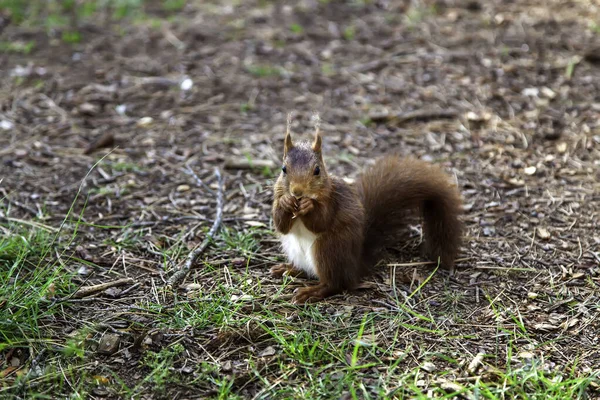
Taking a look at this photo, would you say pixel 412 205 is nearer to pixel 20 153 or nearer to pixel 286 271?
pixel 286 271

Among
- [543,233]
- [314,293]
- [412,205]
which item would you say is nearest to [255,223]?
[314,293]

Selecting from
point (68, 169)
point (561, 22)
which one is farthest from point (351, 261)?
point (561, 22)

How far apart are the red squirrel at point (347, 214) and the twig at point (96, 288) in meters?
0.66

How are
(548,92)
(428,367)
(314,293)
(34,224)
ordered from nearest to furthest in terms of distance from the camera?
(428,367), (314,293), (34,224), (548,92)

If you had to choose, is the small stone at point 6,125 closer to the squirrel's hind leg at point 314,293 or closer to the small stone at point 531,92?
the squirrel's hind leg at point 314,293

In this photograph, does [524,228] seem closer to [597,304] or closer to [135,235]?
[597,304]

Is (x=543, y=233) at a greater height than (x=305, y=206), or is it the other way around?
(x=305, y=206)

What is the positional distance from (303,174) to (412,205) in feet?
1.85

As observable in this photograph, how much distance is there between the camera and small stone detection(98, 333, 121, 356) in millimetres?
2545

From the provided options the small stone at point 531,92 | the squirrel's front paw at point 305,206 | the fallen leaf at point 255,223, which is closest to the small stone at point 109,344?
the squirrel's front paw at point 305,206

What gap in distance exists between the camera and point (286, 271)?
3066mm

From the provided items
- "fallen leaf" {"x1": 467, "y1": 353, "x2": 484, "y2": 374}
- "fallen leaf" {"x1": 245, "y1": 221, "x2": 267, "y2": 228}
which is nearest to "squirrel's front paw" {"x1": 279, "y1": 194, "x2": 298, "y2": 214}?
"fallen leaf" {"x1": 245, "y1": 221, "x2": 267, "y2": 228}

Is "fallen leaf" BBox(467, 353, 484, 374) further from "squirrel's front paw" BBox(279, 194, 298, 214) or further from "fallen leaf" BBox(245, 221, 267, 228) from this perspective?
"fallen leaf" BBox(245, 221, 267, 228)

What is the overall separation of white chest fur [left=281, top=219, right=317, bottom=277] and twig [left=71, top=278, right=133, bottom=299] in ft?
2.34
